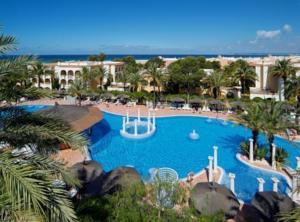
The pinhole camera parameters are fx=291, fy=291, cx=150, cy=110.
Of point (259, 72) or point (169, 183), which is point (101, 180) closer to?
point (169, 183)

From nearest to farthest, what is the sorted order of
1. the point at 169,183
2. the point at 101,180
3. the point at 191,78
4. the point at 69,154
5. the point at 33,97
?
the point at 33,97, the point at 169,183, the point at 101,180, the point at 69,154, the point at 191,78

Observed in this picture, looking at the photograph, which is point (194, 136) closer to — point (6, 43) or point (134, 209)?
point (134, 209)

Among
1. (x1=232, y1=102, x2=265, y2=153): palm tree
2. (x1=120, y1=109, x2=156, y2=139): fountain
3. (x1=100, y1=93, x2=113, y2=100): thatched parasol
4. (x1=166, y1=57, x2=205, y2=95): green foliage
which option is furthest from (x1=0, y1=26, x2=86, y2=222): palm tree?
(x1=166, y1=57, x2=205, y2=95): green foliage

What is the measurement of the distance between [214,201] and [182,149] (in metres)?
10.9

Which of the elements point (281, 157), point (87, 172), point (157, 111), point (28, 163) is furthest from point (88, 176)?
point (157, 111)

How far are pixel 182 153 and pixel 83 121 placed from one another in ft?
26.6

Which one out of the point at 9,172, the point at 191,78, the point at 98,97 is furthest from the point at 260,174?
the point at 98,97

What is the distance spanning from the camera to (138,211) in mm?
10102

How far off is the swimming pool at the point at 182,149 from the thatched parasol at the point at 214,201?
3151mm

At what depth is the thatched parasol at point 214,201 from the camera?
11.4 m

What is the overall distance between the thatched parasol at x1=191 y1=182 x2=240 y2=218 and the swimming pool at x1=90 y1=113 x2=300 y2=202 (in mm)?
3151

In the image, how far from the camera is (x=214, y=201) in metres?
11.6

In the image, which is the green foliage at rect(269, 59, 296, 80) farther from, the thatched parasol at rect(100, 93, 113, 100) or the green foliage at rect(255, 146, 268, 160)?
the thatched parasol at rect(100, 93, 113, 100)

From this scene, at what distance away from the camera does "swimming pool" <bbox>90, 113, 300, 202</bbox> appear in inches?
693
